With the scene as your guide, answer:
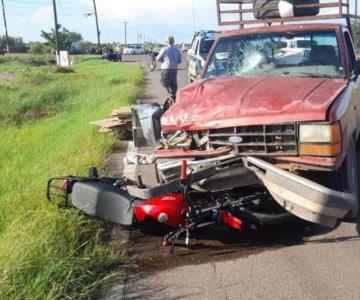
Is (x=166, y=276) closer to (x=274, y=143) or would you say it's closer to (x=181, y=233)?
(x=181, y=233)

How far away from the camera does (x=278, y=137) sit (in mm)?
5141

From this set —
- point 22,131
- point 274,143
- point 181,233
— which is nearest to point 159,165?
point 181,233

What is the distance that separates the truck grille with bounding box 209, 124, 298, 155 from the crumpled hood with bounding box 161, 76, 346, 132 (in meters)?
0.06

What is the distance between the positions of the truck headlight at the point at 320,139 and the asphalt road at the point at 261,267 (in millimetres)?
877

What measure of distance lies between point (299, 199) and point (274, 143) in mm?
541

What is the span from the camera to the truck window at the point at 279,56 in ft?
21.6

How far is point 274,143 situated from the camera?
5.15 metres

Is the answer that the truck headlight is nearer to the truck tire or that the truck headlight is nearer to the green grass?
the truck tire

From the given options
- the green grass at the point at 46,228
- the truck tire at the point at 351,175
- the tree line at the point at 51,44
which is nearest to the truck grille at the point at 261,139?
the truck tire at the point at 351,175

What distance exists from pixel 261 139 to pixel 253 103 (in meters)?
0.33

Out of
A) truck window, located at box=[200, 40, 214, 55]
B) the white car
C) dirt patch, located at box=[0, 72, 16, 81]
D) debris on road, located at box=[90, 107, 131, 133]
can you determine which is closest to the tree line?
the white car

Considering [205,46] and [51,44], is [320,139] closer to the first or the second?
[205,46]

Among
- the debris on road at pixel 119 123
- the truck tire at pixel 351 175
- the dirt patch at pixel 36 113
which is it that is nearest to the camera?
the truck tire at pixel 351 175

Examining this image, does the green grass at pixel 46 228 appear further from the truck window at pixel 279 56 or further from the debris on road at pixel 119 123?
the truck window at pixel 279 56
